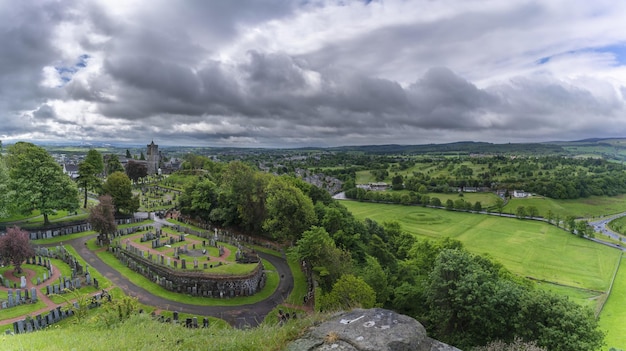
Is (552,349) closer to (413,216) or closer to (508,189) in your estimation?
(413,216)

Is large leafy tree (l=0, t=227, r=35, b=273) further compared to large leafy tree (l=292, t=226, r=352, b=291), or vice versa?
large leafy tree (l=292, t=226, r=352, b=291)

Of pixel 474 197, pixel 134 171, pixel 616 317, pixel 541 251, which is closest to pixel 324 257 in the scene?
pixel 616 317

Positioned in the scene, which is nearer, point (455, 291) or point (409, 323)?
point (409, 323)

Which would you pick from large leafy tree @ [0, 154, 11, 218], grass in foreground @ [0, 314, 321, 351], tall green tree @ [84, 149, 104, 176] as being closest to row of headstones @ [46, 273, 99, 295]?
large leafy tree @ [0, 154, 11, 218]

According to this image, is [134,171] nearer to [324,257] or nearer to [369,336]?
[324,257]

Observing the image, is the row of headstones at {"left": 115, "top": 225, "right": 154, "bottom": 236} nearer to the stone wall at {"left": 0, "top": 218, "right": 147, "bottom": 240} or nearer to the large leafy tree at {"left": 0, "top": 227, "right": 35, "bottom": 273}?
the stone wall at {"left": 0, "top": 218, "right": 147, "bottom": 240}

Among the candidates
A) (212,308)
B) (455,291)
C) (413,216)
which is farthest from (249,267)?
(413,216)

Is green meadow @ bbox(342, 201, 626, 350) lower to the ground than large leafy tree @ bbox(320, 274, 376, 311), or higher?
lower
